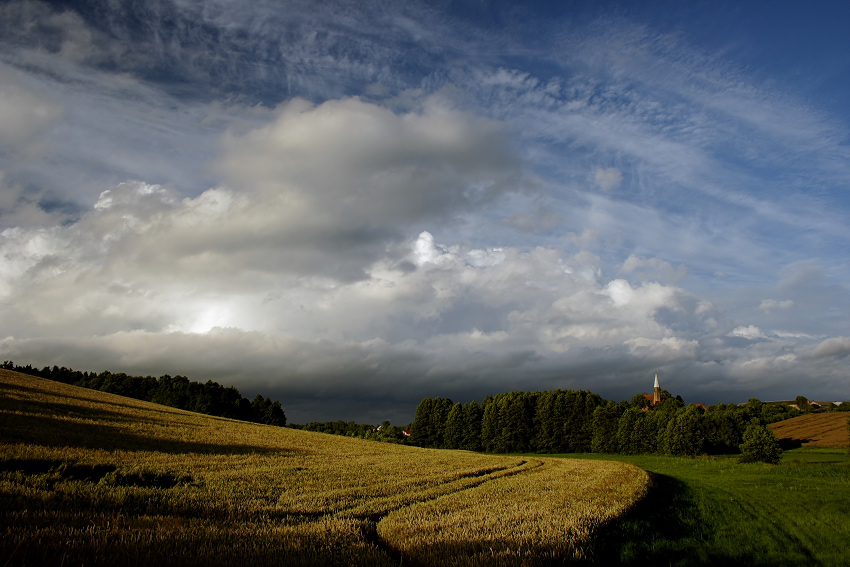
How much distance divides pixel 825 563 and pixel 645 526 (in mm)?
4562

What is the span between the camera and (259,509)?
1369 centimetres

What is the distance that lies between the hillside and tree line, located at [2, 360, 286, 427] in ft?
410

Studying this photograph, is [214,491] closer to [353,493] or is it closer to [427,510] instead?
[353,493]

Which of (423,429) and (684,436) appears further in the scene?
(423,429)

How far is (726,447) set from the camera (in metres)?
92.5

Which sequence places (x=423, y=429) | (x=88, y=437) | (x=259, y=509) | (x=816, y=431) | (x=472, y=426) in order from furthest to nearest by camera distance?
(x=423, y=429)
(x=472, y=426)
(x=816, y=431)
(x=88, y=437)
(x=259, y=509)

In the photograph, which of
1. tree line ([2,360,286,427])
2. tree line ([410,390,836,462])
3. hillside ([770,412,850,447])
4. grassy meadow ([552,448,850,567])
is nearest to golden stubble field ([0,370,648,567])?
grassy meadow ([552,448,850,567])

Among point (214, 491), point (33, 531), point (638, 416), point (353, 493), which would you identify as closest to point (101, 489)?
point (214, 491)

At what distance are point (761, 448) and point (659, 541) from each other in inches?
2315

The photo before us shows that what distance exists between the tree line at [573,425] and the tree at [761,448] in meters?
23.4

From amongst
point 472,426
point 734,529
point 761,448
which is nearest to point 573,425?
point 472,426

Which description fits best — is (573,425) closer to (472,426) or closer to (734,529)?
(472,426)

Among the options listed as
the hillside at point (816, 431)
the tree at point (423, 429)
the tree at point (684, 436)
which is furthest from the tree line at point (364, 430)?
the hillside at point (816, 431)

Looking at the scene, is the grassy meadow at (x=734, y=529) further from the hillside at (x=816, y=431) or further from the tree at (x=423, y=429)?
the tree at (x=423, y=429)
